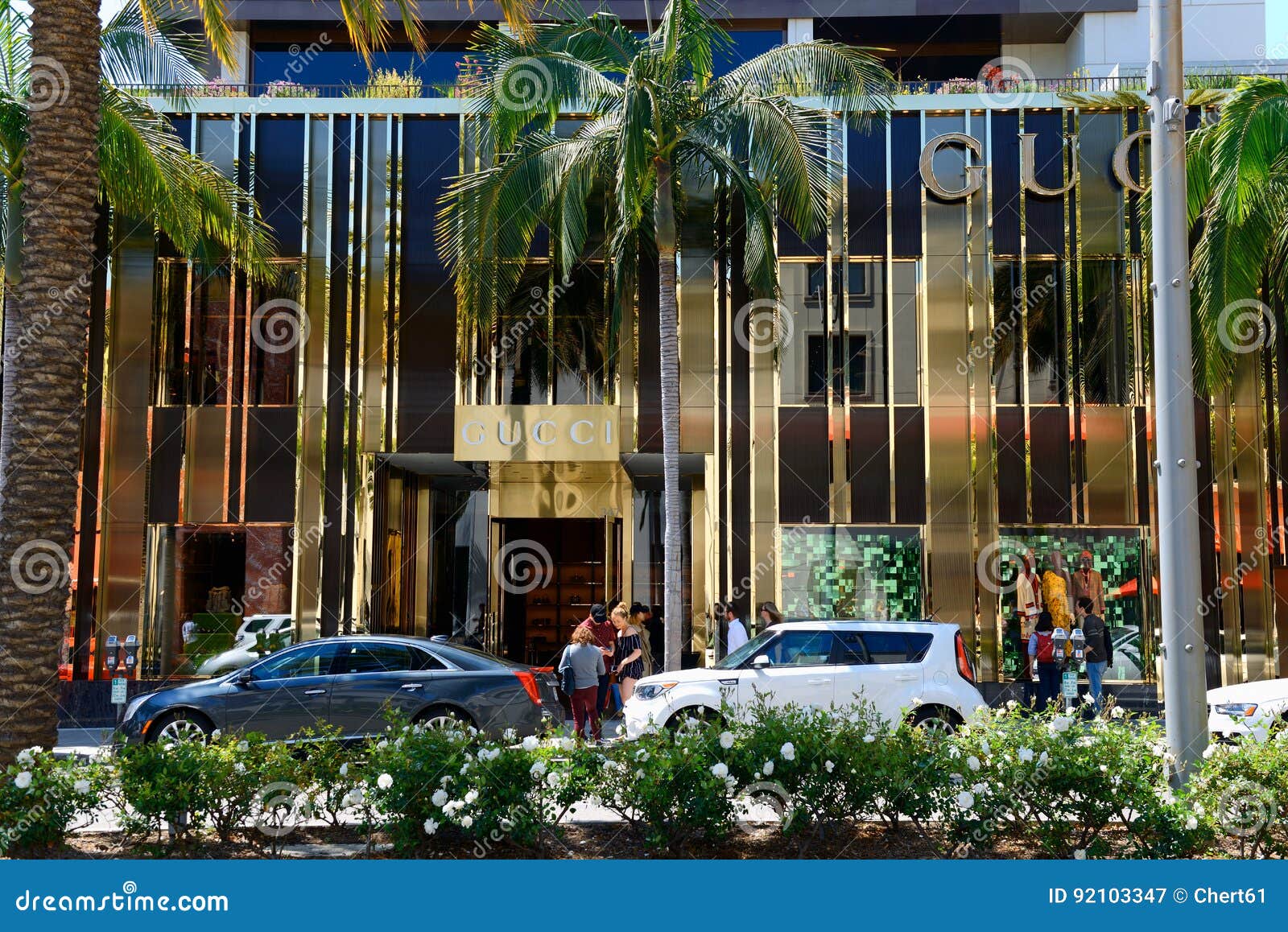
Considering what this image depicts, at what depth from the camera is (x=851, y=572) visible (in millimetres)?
19297

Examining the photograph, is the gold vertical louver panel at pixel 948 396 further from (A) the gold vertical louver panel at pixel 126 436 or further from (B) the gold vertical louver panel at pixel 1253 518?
(A) the gold vertical louver panel at pixel 126 436

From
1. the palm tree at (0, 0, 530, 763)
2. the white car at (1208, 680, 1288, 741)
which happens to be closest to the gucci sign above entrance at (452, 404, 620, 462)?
the white car at (1208, 680, 1288, 741)

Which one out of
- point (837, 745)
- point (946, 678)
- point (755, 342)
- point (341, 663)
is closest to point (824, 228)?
point (755, 342)

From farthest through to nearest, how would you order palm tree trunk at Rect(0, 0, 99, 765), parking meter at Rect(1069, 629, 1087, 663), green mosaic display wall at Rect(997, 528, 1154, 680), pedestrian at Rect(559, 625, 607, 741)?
green mosaic display wall at Rect(997, 528, 1154, 680), parking meter at Rect(1069, 629, 1087, 663), pedestrian at Rect(559, 625, 607, 741), palm tree trunk at Rect(0, 0, 99, 765)

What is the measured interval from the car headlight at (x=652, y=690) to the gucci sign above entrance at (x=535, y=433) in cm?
693

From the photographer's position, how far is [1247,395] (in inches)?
768

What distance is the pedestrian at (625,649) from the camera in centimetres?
1503

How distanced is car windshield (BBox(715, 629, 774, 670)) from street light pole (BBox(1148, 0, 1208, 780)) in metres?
5.32

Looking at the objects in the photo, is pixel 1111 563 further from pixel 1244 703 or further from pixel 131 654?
pixel 131 654

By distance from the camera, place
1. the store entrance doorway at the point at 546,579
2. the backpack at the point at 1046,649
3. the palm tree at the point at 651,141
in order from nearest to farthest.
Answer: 1. the palm tree at the point at 651,141
2. the backpack at the point at 1046,649
3. the store entrance doorway at the point at 546,579

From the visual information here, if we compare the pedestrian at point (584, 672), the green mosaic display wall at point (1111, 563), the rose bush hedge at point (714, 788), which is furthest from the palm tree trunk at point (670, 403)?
the rose bush hedge at point (714, 788)

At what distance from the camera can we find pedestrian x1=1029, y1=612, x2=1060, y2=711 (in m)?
16.3

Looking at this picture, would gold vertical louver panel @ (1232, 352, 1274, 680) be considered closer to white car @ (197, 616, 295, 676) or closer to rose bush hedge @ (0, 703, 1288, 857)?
rose bush hedge @ (0, 703, 1288, 857)

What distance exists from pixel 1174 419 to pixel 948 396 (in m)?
11.1
